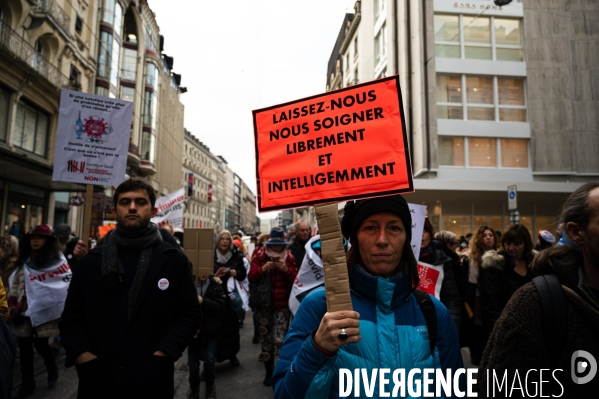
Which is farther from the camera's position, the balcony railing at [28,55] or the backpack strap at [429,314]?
the balcony railing at [28,55]

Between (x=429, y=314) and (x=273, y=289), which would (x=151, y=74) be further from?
(x=429, y=314)

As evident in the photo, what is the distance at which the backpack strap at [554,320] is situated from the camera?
1.42 meters

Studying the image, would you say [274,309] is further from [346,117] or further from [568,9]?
[568,9]

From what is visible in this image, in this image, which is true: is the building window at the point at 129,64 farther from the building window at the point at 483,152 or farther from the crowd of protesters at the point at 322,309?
the crowd of protesters at the point at 322,309

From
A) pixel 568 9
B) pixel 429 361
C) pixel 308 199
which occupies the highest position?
pixel 568 9

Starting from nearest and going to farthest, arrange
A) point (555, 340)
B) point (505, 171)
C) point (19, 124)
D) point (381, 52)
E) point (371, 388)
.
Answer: point (555, 340) → point (371, 388) → point (19, 124) → point (505, 171) → point (381, 52)

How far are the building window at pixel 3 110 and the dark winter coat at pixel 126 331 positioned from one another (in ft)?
56.7

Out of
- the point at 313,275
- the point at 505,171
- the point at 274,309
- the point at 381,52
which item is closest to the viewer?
the point at 313,275

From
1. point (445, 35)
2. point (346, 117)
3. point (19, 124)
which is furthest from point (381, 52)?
point (346, 117)

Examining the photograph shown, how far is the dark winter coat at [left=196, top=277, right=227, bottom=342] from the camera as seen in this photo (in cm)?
504

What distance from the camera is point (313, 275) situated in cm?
467

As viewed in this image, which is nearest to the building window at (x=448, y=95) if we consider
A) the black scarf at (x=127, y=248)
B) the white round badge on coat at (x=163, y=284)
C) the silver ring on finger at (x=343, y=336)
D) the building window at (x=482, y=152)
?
the building window at (x=482, y=152)

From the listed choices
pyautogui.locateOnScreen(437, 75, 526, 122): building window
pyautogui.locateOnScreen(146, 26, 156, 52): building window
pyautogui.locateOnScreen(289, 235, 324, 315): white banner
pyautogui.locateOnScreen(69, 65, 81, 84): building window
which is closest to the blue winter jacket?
pyautogui.locateOnScreen(289, 235, 324, 315): white banner

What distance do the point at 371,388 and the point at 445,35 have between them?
2379cm
